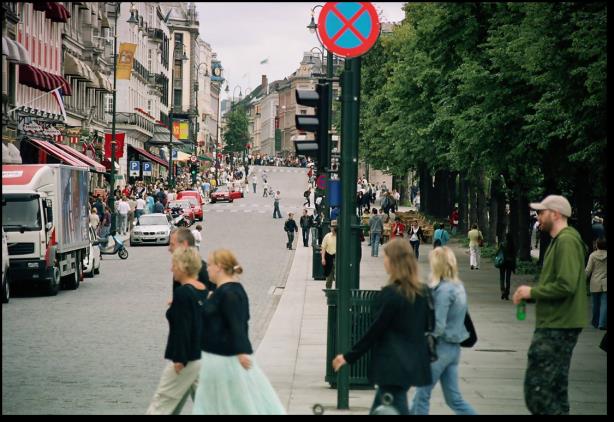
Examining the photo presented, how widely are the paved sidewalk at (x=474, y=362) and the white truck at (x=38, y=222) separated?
5.04 m

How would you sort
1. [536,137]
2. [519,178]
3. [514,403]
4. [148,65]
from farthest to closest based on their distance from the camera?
[148,65] → [519,178] → [536,137] → [514,403]

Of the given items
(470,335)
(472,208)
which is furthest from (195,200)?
(470,335)

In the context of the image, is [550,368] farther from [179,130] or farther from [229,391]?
[179,130]

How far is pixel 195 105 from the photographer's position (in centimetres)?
16425

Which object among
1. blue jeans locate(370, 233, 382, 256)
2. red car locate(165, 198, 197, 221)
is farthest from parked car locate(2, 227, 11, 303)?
red car locate(165, 198, 197, 221)

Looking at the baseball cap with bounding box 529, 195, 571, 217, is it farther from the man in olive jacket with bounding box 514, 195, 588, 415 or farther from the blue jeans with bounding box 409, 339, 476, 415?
the blue jeans with bounding box 409, 339, 476, 415

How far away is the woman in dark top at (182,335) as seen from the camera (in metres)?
10.0

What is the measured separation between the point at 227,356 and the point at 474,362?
813 cm

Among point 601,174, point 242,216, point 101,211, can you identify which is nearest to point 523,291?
point 601,174

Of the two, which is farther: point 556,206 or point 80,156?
point 80,156

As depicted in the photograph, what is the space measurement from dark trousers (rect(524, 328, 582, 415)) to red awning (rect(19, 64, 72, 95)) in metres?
36.6

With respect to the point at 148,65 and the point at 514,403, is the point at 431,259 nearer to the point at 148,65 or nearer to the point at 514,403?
the point at 514,403

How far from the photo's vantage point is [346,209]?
1215 cm

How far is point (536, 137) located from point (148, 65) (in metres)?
82.1
